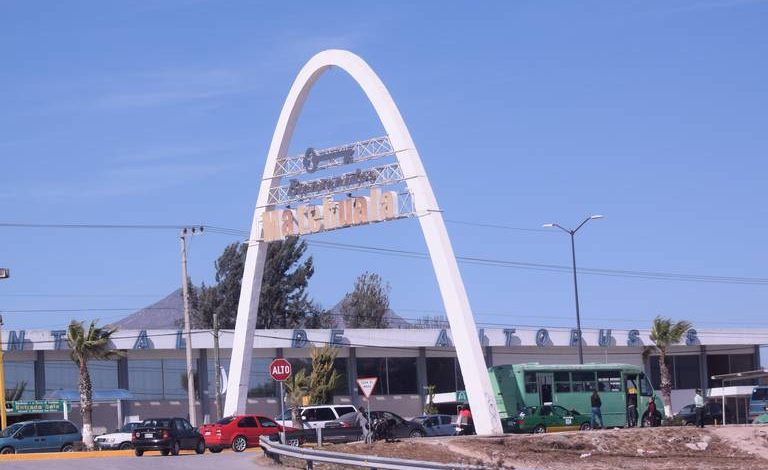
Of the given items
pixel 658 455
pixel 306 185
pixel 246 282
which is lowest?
pixel 658 455

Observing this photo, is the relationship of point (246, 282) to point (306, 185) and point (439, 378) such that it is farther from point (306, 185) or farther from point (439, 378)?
point (439, 378)

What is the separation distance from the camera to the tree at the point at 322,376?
69.2 m

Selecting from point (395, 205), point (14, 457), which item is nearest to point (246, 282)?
point (395, 205)

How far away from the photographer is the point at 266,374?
7531 cm

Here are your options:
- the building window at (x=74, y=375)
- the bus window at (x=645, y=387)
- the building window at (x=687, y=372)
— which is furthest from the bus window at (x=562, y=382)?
the building window at (x=687, y=372)

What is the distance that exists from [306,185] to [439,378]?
31.7m

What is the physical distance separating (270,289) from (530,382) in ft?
187

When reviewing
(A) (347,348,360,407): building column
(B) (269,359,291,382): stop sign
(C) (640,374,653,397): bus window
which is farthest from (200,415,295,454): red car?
(A) (347,348,360,407): building column

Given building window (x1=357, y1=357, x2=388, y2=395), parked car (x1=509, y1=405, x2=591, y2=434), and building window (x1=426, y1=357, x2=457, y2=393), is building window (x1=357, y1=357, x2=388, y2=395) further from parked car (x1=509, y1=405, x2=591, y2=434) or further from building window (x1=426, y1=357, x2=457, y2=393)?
parked car (x1=509, y1=405, x2=591, y2=434)

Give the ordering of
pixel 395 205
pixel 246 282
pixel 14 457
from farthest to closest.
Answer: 1. pixel 246 282
2. pixel 395 205
3. pixel 14 457

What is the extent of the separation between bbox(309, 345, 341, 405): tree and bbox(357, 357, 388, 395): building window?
5.80m

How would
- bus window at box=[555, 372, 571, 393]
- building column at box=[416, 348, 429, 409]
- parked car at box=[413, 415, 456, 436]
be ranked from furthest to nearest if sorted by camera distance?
building column at box=[416, 348, 429, 409] → bus window at box=[555, 372, 571, 393] → parked car at box=[413, 415, 456, 436]

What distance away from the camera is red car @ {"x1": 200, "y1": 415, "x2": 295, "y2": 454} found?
4594cm

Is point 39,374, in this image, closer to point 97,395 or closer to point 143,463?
point 97,395
